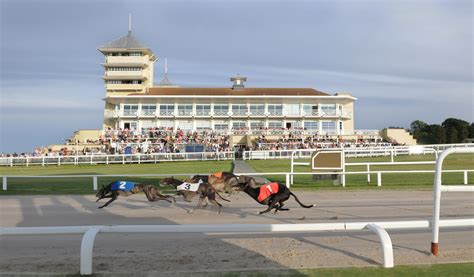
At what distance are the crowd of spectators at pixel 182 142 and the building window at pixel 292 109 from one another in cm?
386

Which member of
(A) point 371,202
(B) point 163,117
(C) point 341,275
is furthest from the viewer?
(B) point 163,117

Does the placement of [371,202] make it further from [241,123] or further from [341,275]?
[241,123]

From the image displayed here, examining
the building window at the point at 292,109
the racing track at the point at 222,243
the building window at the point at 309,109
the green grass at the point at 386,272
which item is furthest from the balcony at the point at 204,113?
the green grass at the point at 386,272

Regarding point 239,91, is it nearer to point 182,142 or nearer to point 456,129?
point 182,142

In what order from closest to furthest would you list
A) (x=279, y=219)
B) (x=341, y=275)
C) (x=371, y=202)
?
(x=341, y=275) < (x=279, y=219) < (x=371, y=202)

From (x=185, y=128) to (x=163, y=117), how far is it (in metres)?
3.12

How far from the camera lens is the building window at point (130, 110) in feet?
192

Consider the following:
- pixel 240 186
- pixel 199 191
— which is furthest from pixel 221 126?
pixel 240 186

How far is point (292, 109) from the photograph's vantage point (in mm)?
59719

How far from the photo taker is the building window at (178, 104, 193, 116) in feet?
192

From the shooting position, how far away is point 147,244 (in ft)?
20.6

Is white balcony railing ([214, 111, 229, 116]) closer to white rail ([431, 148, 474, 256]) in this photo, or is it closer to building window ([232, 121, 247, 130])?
building window ([232, 121, 247, 130])

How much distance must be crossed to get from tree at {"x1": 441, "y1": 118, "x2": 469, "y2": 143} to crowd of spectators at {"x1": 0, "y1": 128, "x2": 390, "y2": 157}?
28.1 m

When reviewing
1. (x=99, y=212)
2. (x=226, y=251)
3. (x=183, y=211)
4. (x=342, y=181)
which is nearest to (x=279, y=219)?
(x=183, y=211)
